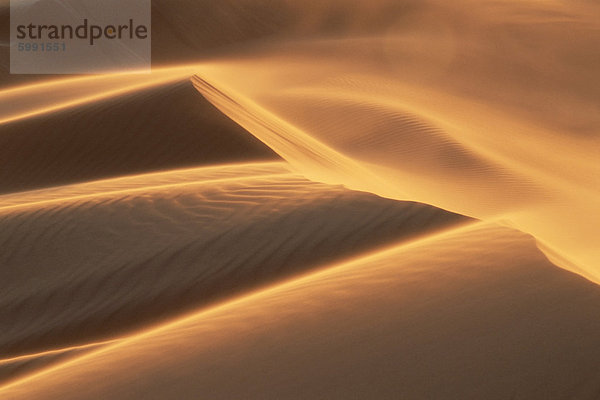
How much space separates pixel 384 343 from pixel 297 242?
198 cm

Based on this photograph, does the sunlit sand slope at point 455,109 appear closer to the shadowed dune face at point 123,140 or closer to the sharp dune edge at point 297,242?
the sharp dune edge at point 297,242

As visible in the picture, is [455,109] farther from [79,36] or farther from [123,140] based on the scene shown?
[79,36]

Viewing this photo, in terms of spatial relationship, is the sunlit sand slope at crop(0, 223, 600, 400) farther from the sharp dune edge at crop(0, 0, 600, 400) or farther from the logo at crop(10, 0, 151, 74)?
the logo at crop(10, 0, 151, 74)

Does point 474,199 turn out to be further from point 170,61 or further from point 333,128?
point 170,61

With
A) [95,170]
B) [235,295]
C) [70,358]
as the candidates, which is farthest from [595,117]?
[70,358]

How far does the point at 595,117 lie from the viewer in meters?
12.5

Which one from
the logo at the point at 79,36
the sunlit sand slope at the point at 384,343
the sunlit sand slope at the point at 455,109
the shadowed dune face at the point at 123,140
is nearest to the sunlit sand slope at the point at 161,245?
the sunlit sand slope at the point at 384,343

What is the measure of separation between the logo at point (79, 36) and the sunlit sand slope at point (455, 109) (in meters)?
2.63

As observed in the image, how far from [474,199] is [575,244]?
1945mm

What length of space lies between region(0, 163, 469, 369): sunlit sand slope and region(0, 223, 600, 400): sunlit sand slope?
26.0 inches

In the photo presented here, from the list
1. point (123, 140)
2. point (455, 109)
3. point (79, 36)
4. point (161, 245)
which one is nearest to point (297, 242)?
point (161, 245)

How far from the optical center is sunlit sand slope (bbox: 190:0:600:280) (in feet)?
25.1

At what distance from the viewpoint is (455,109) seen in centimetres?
1259

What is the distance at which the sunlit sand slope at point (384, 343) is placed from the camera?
9.06ft
